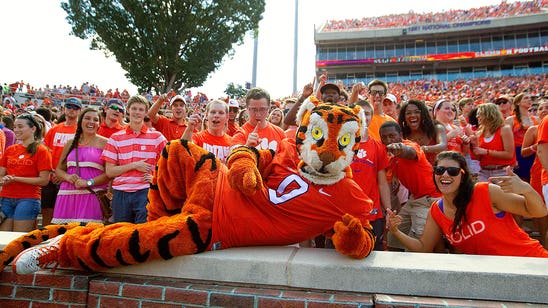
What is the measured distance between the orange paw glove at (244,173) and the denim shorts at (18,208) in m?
3.16

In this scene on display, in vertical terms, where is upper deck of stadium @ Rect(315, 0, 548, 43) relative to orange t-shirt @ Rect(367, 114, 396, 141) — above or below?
above

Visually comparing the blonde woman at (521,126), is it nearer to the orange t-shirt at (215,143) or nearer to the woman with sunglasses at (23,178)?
the orange t-shirt at (215,143)

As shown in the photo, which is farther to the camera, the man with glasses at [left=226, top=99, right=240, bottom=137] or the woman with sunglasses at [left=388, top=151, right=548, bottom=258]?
the man with glasses at [left=226, top=99, right=240, bottom=137]

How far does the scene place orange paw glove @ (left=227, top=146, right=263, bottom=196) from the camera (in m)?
2.03

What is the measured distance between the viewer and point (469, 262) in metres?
2.07

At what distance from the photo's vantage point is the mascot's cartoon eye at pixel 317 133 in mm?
2148

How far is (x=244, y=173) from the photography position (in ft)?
6.82

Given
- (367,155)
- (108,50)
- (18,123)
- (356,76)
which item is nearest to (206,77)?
(108,50)

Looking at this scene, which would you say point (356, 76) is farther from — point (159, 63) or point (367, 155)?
point (367, 155)

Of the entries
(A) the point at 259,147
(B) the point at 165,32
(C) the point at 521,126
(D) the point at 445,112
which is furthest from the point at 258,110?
(B) the point at 165,32

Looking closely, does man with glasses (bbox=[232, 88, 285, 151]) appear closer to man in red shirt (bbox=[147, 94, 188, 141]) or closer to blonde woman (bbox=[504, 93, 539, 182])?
man in red shirt (bbox=[147, 94, 188, 141])

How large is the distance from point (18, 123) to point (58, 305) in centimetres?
291

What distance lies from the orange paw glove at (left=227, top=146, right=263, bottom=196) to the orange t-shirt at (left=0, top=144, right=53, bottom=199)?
10.1ft

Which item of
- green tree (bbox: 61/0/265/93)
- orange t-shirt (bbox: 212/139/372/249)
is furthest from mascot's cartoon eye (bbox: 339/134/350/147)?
green tree (bbox: 61/0/265/93)
